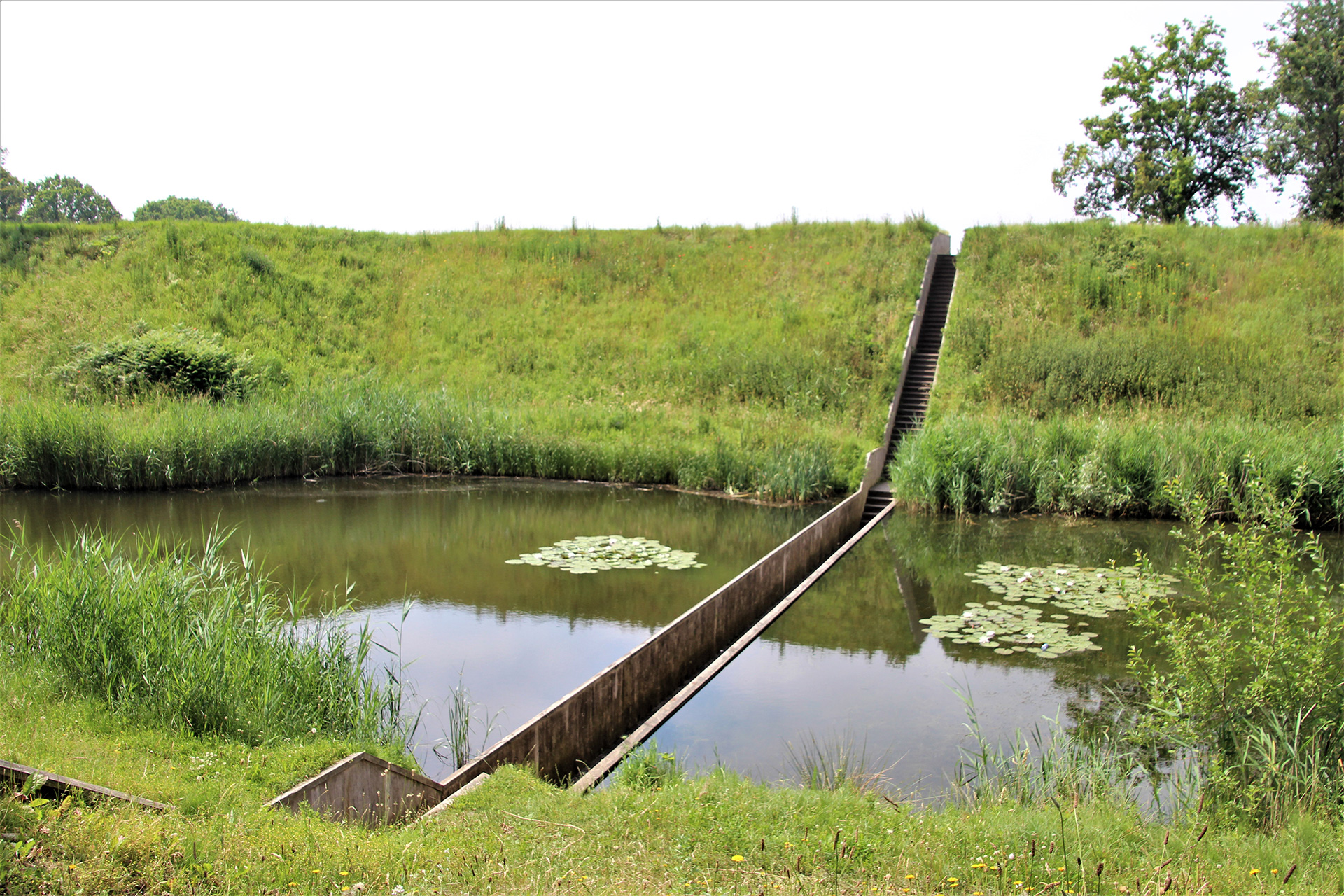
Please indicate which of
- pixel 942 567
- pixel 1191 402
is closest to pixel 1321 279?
pixel 1191 402

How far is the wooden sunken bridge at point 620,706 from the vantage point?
4.81 metres

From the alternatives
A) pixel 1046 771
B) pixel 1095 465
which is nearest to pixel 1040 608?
pixel 1046 771

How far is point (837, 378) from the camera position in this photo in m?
20.8

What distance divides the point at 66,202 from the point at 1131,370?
6592 centimetres

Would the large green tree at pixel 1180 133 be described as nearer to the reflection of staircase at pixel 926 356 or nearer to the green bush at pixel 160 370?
the reflection of staircase at pixel 926 356

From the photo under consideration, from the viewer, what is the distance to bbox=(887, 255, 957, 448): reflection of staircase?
770 inches

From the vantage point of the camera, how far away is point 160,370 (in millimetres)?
21312

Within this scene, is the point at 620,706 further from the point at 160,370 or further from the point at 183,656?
the point at 160,370

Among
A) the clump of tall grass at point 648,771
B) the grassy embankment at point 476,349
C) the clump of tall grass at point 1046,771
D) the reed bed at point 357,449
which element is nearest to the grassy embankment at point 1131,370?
the grassy embankment at point 476,349

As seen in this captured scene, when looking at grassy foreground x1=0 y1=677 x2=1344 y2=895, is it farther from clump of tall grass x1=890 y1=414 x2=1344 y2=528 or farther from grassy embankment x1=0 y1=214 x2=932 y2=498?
grassy embankment x1=0 y1=214 x2=932 y2=498

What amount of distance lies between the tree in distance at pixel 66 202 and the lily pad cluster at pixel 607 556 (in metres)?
59.9

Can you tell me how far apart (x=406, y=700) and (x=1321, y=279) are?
22.9 meters

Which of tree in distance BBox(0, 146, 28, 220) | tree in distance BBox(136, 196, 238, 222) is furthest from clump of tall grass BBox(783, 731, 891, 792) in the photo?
tree in distance BBox(136, 196, 238, 222)

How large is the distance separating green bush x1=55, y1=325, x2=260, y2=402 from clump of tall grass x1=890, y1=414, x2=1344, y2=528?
14933 millimetres
